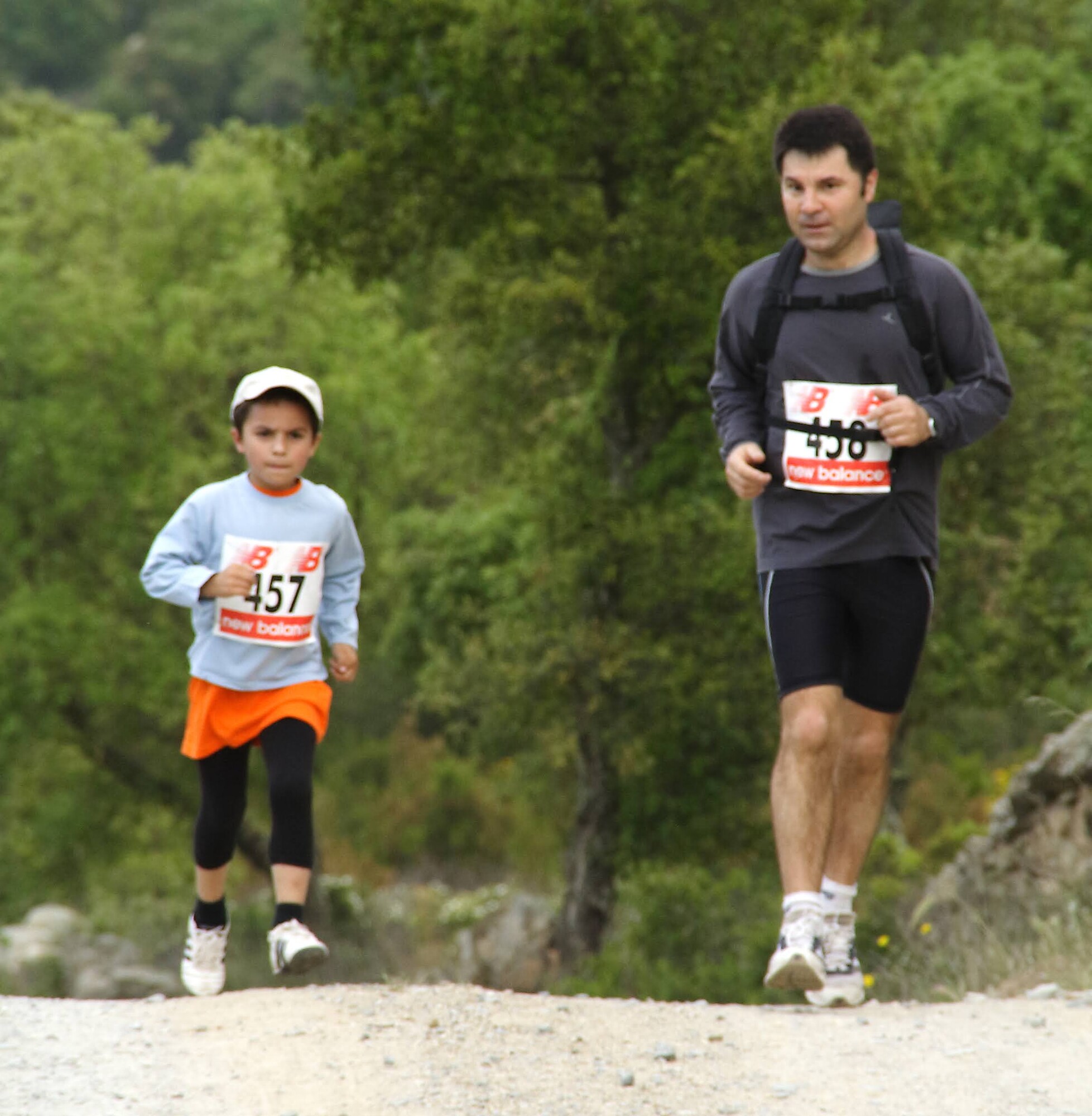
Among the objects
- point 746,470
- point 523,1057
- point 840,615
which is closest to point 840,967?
point 840,615

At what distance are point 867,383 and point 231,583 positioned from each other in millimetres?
1885

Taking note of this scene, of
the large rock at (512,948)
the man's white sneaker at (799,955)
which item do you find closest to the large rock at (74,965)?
the large rock at (512,948)

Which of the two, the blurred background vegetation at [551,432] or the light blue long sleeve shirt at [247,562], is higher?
the blurred background vegetation at [551,432]

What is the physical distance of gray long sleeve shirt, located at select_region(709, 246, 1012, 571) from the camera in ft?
16.1

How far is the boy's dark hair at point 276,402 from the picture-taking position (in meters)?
5.22

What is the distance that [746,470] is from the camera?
4859mm

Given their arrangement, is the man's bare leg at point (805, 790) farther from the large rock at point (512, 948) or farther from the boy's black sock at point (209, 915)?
the large rock at point (512, 948)

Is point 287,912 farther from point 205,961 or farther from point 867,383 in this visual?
point 867,383

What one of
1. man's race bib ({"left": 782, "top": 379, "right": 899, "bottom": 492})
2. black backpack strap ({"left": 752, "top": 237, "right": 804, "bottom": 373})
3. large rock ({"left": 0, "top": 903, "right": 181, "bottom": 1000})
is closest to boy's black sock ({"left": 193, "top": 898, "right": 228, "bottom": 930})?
man's race bib ({"left": 782, "top": 379, "right": 899, "bottom": 492})

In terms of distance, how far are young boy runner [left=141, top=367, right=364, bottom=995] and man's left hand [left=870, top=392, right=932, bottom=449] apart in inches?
63.3

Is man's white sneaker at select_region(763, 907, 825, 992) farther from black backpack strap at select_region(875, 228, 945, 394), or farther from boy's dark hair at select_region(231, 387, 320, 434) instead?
boy's dark hair at select_region(231, 387, 320, 434)

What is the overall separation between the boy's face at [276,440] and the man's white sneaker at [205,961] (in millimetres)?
1420

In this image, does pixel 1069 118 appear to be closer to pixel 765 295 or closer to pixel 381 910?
pixel 381 910

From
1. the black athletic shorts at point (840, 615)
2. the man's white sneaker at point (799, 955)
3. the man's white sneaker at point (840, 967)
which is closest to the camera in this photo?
the man's white sneaker at point (799, 955)
